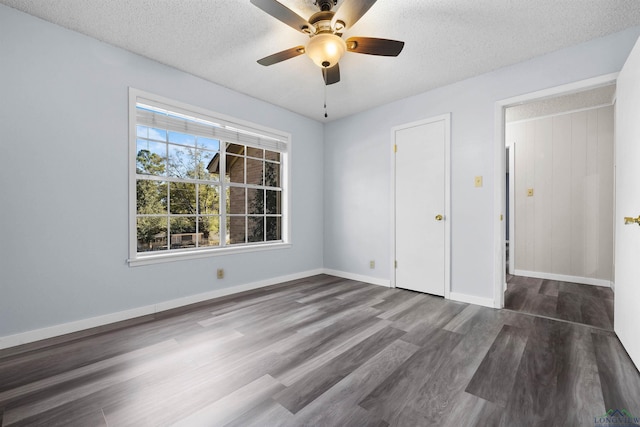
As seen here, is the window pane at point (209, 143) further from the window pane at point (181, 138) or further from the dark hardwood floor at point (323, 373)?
the dark hardwood floor at point (323, 373)

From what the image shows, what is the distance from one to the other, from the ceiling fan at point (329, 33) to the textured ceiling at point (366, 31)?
8.0 inches

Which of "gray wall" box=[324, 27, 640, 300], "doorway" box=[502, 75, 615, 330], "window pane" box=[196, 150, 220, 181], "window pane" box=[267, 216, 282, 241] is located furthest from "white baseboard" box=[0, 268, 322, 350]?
"doorway" box=[502, 75, 615, 330]

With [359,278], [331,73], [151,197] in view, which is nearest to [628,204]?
[331,73]

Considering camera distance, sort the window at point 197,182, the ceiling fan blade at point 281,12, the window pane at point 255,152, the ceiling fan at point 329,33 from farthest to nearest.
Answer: the window pane at point 255,152 → the window at point 197,182 → the ceiling fan at point 329,33 → the ceiling fan blade at point 281,12

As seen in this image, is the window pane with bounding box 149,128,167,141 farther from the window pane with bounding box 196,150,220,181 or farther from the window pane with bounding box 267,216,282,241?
the window pane with bounding box 267,216,282,241

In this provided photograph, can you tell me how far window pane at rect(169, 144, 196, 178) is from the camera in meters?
3.17

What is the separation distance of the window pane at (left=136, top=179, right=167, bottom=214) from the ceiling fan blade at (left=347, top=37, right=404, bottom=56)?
2.43m

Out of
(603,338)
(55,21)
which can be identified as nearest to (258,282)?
(55,21)

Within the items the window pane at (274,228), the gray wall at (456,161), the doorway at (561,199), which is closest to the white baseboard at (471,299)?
the gray wall at (456,161)

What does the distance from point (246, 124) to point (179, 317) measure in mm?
2453

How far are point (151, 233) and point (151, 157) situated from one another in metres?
0.84

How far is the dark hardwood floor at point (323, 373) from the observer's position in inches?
56.1

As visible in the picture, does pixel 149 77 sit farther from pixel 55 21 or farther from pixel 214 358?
pixel 214 358

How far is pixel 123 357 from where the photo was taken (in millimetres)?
2000
